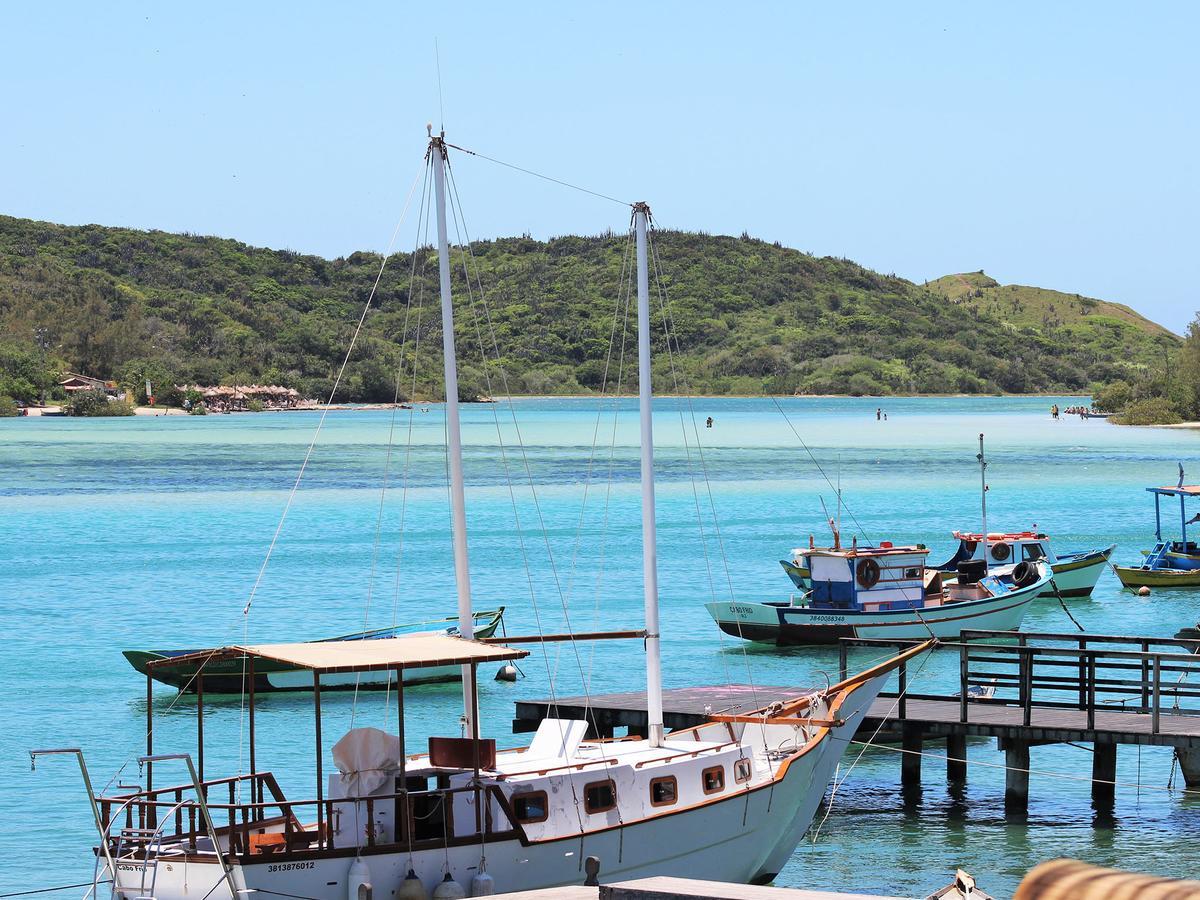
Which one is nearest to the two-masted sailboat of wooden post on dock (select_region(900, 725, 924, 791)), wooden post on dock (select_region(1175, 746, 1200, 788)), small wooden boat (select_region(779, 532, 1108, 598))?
wooden post on dock (select_region(900, 725, 924, 791))

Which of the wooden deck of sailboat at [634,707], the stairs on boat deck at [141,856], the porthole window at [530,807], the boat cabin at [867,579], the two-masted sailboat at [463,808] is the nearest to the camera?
the stairs on boat deck at [141,856]

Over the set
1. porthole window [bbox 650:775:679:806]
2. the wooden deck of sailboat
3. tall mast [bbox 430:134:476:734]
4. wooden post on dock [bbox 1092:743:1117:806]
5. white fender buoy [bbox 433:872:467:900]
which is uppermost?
tall mast [bbox 430:134:476:734]

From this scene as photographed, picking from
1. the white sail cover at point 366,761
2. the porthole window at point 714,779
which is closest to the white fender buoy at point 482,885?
the white sail cover at point 366,761

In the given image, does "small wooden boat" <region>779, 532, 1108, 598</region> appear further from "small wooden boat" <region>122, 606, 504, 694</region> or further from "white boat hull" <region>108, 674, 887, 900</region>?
"white boat hull" <region>108, 674, 887, 900</region>

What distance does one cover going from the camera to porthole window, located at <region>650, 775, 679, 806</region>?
687 inches

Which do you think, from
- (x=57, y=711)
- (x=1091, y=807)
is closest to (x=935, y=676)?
(x=1091, y=807)

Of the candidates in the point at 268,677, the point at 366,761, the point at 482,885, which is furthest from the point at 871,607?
the point at 366,761

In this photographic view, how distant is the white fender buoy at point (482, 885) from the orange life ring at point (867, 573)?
2233 centimetres

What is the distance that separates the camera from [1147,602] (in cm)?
4934

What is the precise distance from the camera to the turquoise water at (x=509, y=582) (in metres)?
23.2

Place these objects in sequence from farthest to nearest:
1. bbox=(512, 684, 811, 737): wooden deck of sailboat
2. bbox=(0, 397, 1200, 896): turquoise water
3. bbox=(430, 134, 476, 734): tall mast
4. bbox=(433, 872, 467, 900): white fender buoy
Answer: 1. bbox=(512, 684, 811, 737): wooden deck of sailboat
2. bbox=(0, 397, 1200, 896): turquoise water
3. bbox=(430, 134, 476, 734): tall mast
4. bbox=(433, 872, 467, 900): white fender buoy

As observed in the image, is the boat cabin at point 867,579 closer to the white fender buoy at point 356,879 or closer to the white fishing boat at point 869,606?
the white fishing boat at point 869,606

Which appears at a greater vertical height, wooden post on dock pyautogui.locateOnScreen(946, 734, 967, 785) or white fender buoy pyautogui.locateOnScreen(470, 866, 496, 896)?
white fender buoy pyautogui.locateOnScreen(470, 866, 496, 896)

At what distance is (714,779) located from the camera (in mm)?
18109
